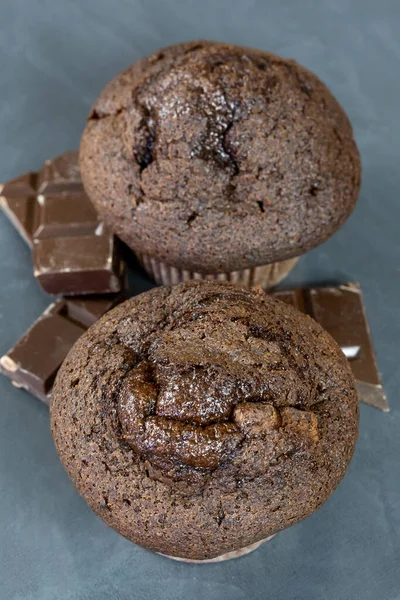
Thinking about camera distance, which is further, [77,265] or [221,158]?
[77,265]

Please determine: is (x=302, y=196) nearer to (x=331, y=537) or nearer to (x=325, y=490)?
(x=325, y=490)

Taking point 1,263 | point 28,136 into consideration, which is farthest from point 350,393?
point 28,136

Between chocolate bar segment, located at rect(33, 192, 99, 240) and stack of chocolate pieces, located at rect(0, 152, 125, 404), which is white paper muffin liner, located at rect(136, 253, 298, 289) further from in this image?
chocolate bar segment, located at rect(33, 192, 99, 240)

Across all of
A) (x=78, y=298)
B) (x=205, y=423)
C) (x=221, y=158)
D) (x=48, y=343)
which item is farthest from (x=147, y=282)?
(x=205, y=423)

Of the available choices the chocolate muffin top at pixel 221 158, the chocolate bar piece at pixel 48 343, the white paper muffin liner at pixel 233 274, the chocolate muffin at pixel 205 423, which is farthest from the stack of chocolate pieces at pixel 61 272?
the chocolate muffin at pixel 205 423

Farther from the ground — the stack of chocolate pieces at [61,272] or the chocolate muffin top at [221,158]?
the chocolate muffin top at [221,158]

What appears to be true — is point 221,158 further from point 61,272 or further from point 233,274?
point 61,272

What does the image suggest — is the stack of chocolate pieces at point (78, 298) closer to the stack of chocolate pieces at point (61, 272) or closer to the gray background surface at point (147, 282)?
the stack of chocolate pieces at point (61, 272)
